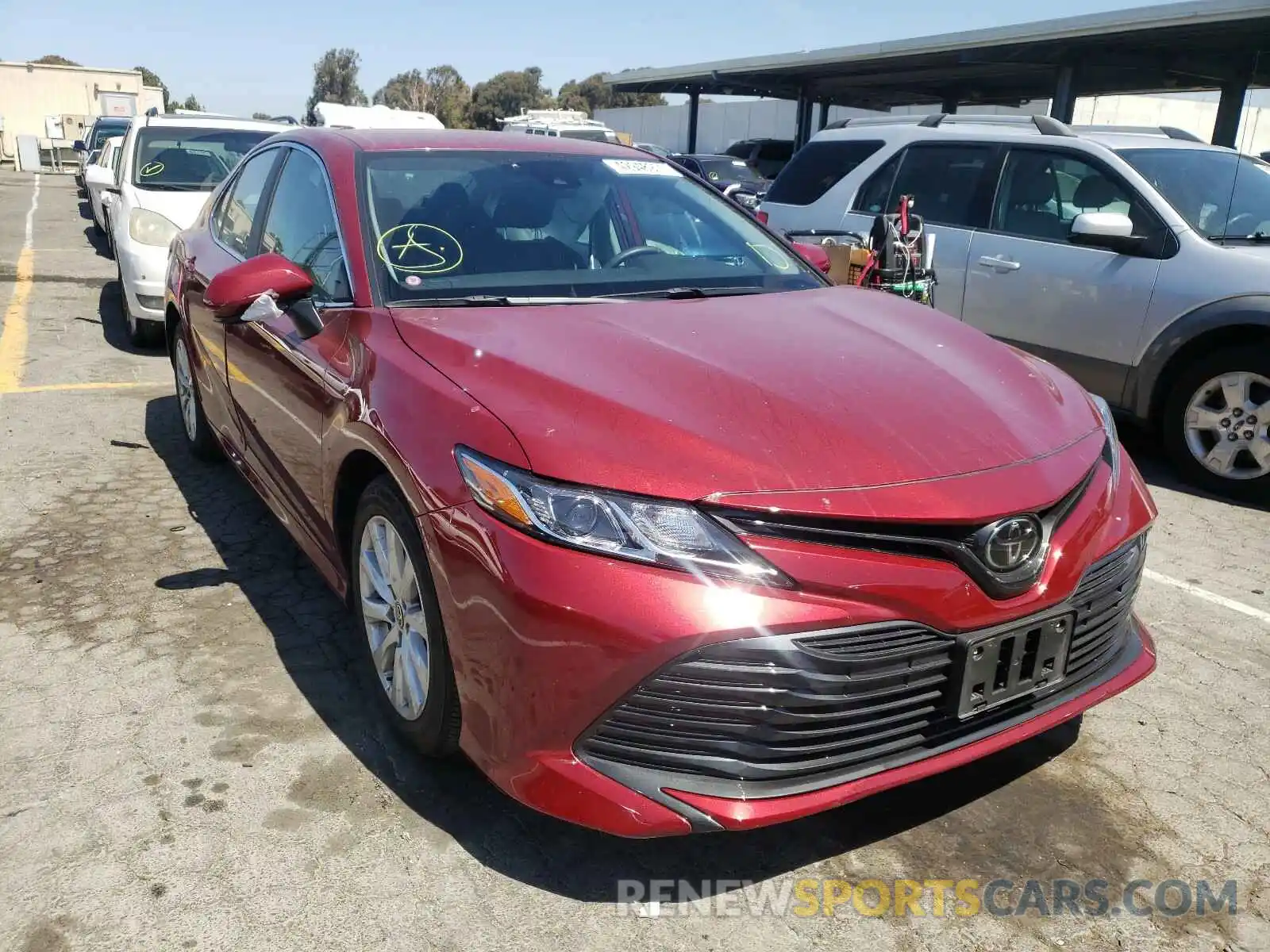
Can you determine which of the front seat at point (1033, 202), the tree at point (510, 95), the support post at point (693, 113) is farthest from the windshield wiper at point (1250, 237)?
the tree at point (510, 95)

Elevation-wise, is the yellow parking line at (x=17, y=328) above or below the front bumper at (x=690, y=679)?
below

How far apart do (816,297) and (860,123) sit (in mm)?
4685

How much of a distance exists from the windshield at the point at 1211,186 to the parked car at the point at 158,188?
20.5 feet

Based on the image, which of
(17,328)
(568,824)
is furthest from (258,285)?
(17,328)

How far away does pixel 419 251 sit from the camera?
3.08 meters

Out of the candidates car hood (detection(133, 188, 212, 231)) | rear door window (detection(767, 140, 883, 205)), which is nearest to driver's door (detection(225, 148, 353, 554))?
rear door window (detection(767, 140, 883, 205))

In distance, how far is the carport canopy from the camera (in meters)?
15.0

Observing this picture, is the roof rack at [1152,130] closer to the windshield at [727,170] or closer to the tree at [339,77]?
the windshield at [727,170]

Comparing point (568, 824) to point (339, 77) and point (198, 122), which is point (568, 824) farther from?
point (339, 77)

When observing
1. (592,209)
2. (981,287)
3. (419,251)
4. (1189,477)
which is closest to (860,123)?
(981,287)

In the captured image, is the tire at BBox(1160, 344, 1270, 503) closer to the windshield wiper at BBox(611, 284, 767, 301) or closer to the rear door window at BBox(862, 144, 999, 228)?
the rear door window at BBox(862, 144, 999, 228)

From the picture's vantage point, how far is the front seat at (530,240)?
3.17 m

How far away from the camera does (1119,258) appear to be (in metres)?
5.50

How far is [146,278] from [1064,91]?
54.3ft
